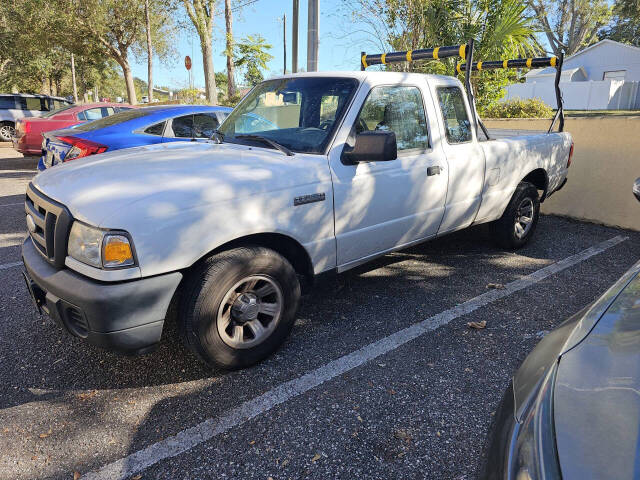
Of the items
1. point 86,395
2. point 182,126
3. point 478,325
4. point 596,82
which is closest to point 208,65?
point 182,126

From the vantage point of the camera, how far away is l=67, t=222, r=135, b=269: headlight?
2256 millimetres

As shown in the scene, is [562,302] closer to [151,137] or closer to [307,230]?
[307,230]

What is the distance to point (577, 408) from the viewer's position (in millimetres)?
1230

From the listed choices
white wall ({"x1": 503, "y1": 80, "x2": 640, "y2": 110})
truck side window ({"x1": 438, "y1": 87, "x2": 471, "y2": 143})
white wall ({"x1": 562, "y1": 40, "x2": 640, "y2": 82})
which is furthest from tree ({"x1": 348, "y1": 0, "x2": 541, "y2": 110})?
white wall ({"x1": 562, "y1": 40, "x2": 640, "y2": 82})

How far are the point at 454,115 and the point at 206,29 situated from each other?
53.1 ft

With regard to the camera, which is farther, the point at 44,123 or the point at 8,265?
the point at 44,123

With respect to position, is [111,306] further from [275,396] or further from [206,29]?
[206,29]

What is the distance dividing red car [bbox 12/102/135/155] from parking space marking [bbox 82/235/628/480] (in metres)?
9.63

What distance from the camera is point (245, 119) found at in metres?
3.75

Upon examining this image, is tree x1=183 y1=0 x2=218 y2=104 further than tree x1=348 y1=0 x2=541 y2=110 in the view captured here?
Yes

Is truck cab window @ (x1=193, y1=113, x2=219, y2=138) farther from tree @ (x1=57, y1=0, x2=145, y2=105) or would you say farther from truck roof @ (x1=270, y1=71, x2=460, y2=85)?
tree @ (x1=57, y1=0, x2=145, y2=105)

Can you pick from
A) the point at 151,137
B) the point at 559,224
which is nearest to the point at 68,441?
the point at 151,137

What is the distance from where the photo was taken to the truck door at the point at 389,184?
3.20m

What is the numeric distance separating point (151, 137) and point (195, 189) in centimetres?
452
